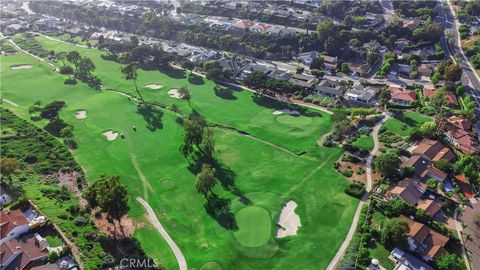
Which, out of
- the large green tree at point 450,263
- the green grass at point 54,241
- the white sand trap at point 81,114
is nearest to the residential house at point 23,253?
the green grass at point 54,241

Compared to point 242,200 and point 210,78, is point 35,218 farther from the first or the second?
point 210,78

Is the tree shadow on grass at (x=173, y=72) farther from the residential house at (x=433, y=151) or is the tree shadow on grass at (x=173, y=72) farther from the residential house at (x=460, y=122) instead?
the residential house at (x=460, y=122)

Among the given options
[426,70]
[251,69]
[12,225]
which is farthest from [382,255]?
[426,70]

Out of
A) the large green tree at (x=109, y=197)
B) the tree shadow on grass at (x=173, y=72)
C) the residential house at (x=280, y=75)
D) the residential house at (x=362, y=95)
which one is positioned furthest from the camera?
the tree shadow on grass at (x=173, y=72)

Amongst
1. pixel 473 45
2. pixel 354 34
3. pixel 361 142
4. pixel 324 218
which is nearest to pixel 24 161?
pixel 324 218

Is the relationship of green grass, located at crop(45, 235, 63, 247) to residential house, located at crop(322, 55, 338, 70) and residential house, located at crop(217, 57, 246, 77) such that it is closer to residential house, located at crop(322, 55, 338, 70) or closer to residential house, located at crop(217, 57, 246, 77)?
residential house, located at crop(217, 57, 246, 77)

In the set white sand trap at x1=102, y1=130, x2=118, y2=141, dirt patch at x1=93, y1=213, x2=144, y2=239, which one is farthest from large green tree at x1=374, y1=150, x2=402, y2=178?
white sand trap at x1=102, y1=130, x2=118, y2=141
